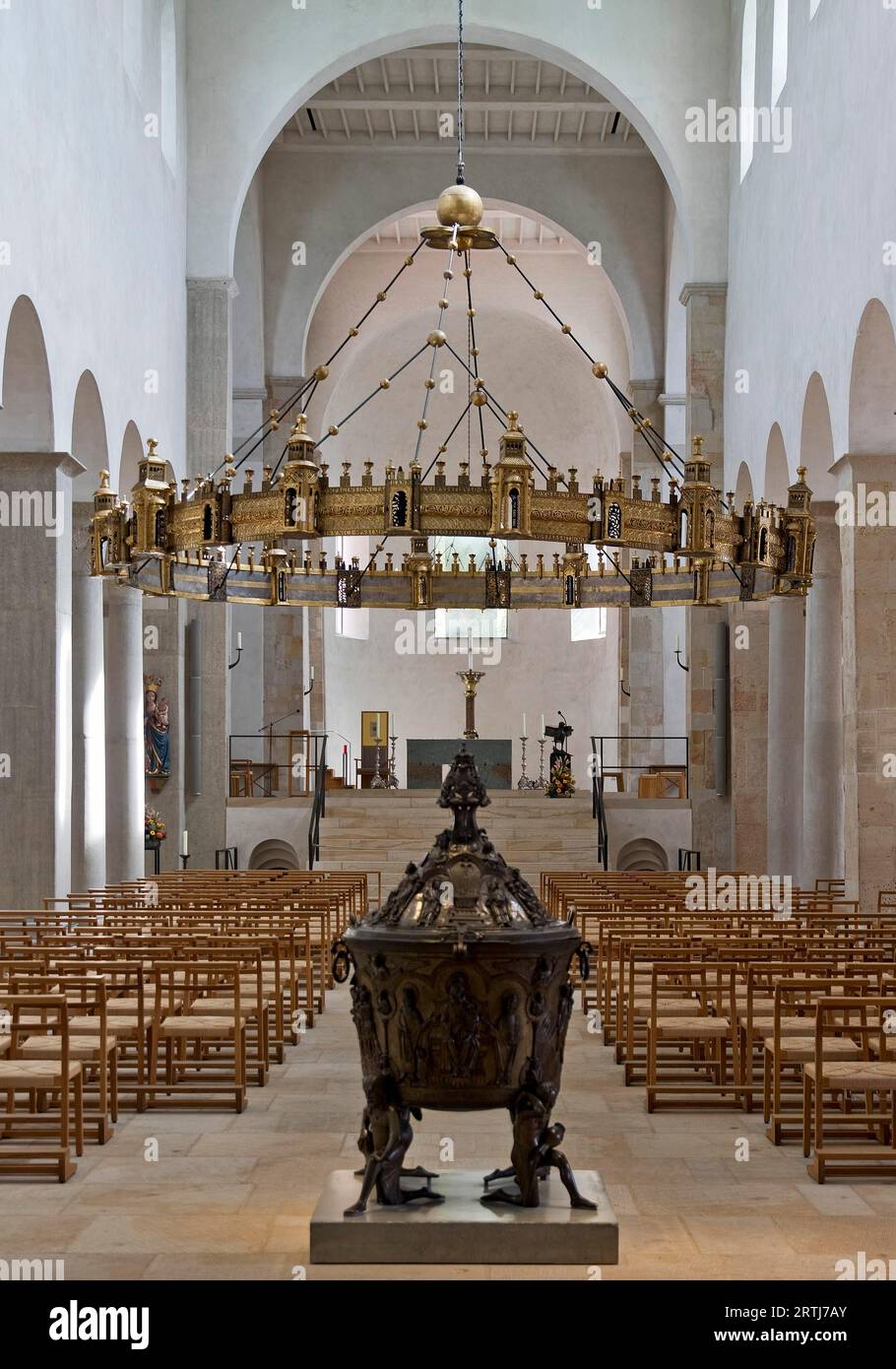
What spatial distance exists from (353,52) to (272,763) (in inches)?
443

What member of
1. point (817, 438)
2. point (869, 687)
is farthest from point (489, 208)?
point (869, 687)

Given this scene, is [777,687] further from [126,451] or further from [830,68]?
[126,451]

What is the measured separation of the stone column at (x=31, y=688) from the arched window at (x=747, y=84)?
1141cm

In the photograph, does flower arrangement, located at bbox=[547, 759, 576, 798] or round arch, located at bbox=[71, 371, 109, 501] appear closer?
round arch, located at bbox=[71, 371, 109, 501]

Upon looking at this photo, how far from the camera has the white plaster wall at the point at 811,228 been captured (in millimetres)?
14367

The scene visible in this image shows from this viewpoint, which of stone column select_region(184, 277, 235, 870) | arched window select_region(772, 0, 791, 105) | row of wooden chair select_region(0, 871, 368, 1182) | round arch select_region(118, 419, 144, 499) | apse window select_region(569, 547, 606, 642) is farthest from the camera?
apse window select_region(569, 547, 606, 642)

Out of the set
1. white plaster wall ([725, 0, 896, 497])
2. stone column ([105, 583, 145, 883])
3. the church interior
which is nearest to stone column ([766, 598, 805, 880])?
the church interior

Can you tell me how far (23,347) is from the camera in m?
15.1

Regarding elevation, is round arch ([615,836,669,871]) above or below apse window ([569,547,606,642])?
below

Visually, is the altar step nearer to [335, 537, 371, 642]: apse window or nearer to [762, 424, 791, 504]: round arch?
[762, 424, 791, 504]: round arch

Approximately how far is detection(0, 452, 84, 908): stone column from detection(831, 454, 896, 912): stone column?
7.63 meters

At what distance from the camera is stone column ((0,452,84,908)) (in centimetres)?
1500

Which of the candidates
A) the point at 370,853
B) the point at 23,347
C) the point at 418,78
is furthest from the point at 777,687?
the point at 418,78

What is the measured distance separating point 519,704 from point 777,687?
47.4 feet
